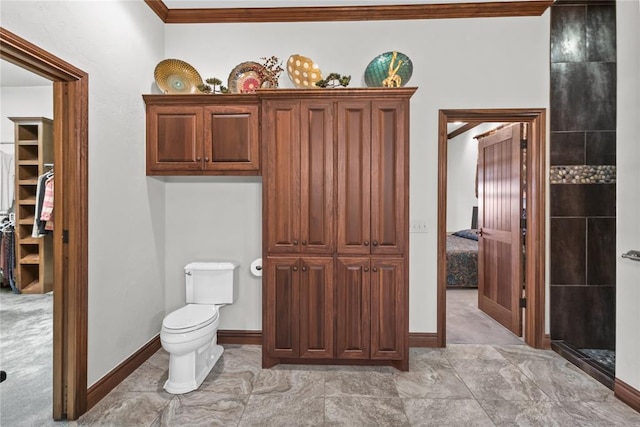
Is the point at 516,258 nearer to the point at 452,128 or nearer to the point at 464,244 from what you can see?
the point at 464,244

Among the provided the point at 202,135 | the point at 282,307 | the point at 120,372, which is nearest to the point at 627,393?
the point at 282,307

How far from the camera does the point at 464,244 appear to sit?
511cm

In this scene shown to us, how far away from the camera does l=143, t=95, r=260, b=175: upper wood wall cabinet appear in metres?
2.65

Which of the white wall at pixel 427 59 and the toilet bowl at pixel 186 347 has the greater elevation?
the white wall at pixel 427 59

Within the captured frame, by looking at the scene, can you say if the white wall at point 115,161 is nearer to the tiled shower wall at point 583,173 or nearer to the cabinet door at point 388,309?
the cabinet door at point 388,309

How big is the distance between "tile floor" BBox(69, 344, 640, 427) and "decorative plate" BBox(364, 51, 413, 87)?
7.48 feet

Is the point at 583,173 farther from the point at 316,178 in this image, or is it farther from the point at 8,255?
the point at 8,255

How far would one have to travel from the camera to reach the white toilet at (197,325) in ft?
7.08

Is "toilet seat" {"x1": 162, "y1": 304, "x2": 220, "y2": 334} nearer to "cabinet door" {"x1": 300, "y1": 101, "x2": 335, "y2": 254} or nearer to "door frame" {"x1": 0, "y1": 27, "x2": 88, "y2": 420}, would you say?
"door frame" {"x1": 0, "y1": 27, "x2": 88, "y2": 420}

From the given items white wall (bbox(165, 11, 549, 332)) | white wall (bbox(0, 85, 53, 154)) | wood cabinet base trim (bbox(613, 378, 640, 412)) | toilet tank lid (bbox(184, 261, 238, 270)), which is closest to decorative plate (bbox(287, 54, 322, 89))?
white wall (bbox(165, 11, 549, 332))

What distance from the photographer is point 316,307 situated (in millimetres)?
2482

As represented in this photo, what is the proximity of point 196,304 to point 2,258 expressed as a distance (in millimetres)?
3480

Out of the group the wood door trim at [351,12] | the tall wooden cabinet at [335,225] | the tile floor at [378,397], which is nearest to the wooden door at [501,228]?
the tile floor at [378,397]

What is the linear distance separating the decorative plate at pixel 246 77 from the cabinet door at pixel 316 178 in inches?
24.7
